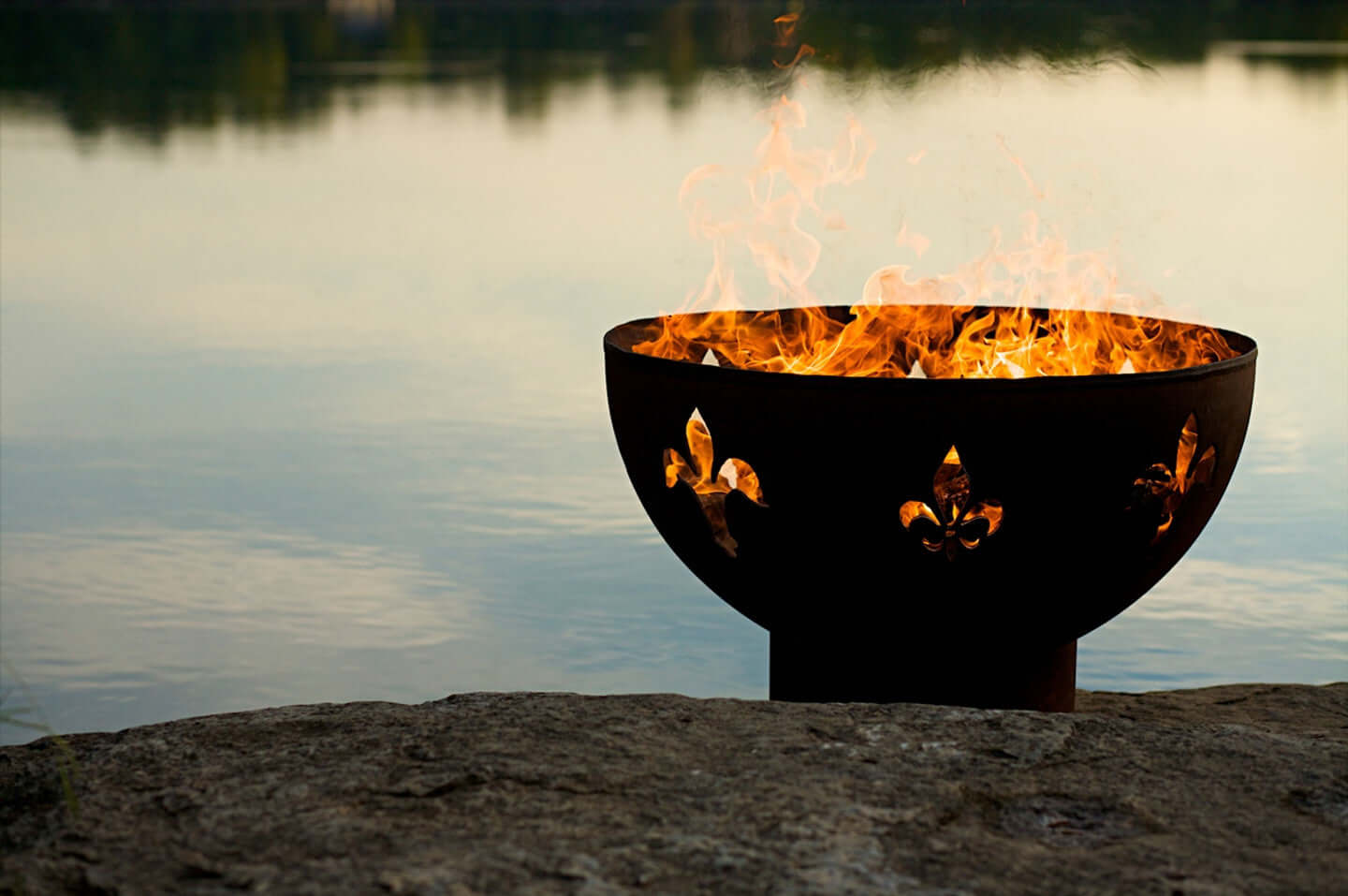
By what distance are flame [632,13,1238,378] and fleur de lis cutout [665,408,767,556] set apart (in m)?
0.40

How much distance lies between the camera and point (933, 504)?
3.12 meters

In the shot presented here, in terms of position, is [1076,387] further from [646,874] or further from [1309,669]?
[1309,669]

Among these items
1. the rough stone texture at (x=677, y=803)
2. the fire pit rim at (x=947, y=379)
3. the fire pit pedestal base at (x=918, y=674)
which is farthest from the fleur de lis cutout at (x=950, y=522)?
the rough stone texture at (x=677, y=803)

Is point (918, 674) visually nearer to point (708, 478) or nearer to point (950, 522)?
point (950, 522)

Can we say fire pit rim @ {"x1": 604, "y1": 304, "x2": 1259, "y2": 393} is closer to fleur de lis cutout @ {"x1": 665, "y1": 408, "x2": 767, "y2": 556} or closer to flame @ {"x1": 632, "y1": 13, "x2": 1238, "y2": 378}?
fleur de lis cutout @ {"x1": 665, "y1": 408, "x2": 767, "y2": 556}

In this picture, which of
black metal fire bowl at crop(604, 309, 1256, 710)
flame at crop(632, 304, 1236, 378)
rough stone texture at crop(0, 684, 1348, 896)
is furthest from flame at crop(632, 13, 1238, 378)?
rough stone texture at crop(0, 684, 1348, 896)

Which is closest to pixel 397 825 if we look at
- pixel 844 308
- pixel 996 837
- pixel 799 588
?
pixel 996 837

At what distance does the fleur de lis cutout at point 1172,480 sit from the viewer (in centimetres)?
318

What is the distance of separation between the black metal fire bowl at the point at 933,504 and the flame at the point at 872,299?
36 centimetres

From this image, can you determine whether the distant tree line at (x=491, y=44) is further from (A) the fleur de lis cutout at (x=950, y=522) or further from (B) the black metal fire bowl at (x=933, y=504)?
(A) the fleur de lis cutout at (x=950, y=522)

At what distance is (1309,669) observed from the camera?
432 cm

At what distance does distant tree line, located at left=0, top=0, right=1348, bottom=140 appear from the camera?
10.8 metres

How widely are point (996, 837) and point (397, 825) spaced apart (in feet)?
2.56

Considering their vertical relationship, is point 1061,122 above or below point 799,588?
above
